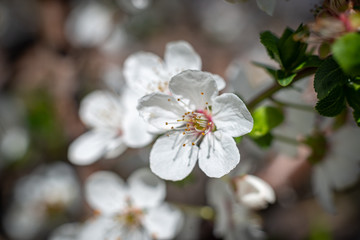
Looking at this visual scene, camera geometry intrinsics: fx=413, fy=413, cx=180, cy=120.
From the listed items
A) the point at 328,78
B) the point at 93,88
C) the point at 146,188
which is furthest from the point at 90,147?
the point at 93,88

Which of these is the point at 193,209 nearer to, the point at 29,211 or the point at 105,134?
the point at 105,134

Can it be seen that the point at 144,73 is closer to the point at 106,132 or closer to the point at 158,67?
the point at 158,67

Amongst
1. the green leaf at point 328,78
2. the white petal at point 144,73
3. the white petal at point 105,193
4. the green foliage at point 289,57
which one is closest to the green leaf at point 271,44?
the green foliage at point 289,57

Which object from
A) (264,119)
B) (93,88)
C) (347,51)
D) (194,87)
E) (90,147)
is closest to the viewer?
(347,51)

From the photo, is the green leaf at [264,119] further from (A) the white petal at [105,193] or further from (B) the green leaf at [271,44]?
(A) the white petal at [105,193]

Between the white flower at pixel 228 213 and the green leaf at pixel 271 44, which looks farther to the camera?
the white flower at pixel 228 213

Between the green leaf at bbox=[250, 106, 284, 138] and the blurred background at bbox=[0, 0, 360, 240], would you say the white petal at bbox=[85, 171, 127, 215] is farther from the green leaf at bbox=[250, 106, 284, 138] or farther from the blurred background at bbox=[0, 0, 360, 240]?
the green leaf at bbox=[250, 106, 284, 138]

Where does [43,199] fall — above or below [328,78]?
below
